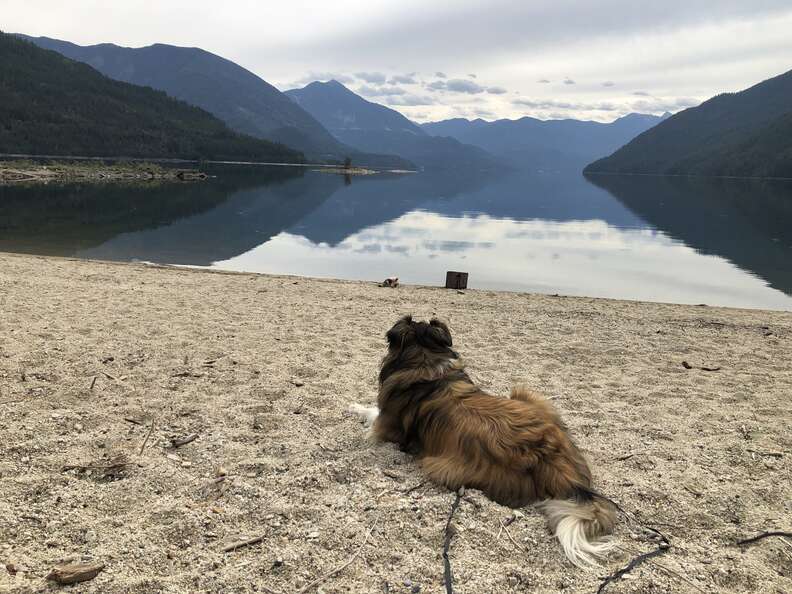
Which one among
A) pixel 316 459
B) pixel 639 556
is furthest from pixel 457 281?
pixel 639 556

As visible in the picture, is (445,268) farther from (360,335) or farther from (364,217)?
(364,217)

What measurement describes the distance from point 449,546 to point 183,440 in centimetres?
259

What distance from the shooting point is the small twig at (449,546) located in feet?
10.5

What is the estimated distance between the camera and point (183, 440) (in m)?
4.85

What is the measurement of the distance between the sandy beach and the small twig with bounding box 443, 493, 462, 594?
4 cm

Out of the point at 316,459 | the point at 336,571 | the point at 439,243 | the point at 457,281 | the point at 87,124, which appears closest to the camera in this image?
the point at 336,571

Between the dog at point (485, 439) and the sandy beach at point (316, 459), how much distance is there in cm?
14

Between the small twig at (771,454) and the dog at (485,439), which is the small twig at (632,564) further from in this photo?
the small twig at (771,454)

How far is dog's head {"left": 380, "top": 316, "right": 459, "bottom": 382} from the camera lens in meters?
4.94

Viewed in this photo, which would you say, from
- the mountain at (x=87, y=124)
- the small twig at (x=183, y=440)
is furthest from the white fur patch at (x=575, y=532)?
the mountain at (x=87, y=124)

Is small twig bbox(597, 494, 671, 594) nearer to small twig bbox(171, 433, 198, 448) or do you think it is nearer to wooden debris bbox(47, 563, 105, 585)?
wooden debris bbox(47, 563, 105, 585)

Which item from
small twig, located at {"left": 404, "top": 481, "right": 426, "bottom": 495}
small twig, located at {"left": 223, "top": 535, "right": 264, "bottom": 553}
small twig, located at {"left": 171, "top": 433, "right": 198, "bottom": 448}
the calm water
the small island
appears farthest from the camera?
the small island

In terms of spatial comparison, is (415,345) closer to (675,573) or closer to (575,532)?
(575,532)

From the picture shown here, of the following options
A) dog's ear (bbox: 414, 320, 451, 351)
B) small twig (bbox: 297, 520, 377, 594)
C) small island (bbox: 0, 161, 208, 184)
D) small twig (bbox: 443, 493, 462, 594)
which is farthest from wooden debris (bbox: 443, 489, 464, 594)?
small island (bbox: 0, 161, 208, 184)
